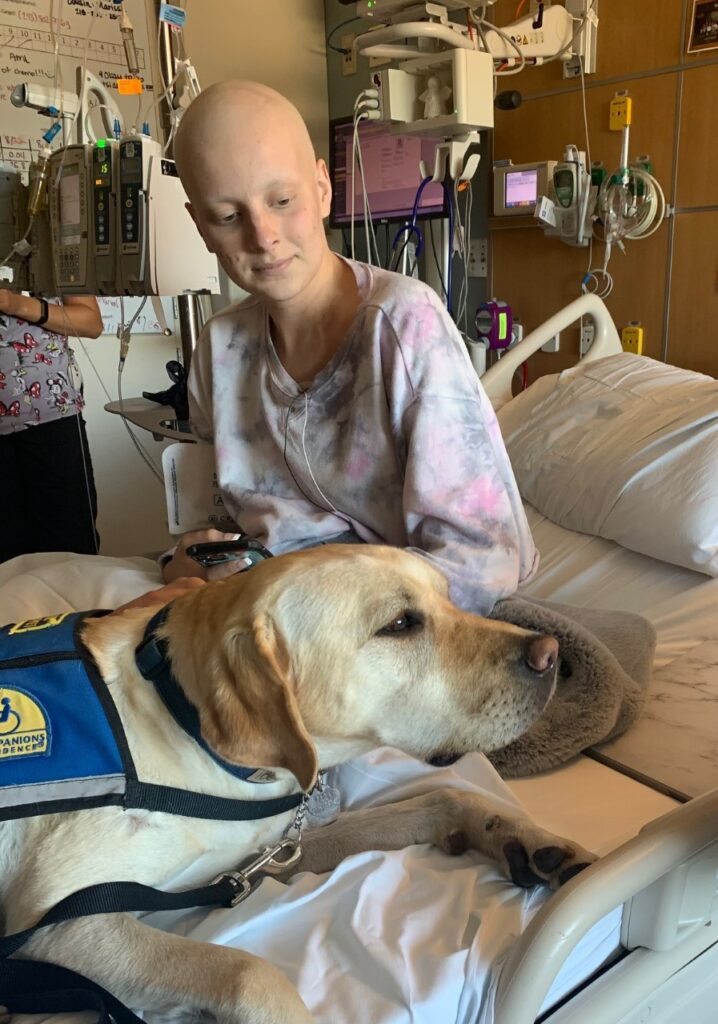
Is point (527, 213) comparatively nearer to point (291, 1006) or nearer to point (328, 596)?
point (328, 596)

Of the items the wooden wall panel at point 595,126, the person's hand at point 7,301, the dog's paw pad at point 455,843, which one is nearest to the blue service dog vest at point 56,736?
the dog's paw pad at point 455,843

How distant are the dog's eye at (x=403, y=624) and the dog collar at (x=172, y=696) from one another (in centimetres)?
24

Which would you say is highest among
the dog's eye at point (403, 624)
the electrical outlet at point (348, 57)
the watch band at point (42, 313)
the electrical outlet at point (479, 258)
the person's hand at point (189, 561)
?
the electrical outlet at point (348, 57)

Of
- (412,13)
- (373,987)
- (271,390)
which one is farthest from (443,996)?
(412,13)

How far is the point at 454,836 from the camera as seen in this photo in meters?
1.10

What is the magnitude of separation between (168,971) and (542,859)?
1.48 feet

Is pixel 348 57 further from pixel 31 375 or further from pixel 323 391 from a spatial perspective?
pixel 323 391

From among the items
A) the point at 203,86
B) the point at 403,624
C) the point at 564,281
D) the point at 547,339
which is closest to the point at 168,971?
the point at 403,624

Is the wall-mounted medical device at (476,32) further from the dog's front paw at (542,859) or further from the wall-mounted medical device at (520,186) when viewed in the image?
the dog's front paw at (542,859)

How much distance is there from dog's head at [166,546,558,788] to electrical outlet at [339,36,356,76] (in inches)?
158

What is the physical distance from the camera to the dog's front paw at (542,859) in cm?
99

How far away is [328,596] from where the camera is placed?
1045 millimetres

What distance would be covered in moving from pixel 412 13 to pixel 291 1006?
2596 millimetres

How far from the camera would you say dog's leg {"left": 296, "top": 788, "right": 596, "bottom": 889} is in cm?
100
